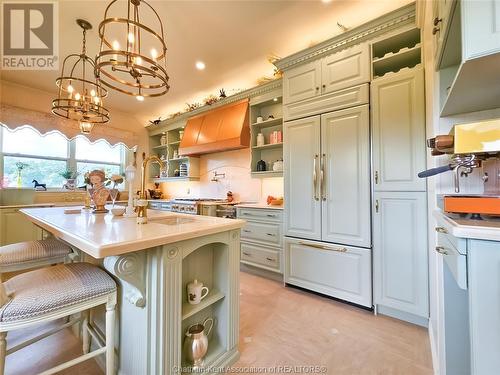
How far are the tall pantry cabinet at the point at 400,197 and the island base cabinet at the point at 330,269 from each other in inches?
3.9

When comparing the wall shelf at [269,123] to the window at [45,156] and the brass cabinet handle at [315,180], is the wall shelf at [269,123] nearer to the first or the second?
the brass cabinet handle at [315,180]

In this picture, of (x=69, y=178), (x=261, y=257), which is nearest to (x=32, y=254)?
(x=261, y=257)

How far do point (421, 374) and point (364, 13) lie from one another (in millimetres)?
3008

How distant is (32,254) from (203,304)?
1358mm

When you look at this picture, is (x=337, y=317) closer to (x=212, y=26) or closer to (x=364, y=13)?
(x=364, y=13)

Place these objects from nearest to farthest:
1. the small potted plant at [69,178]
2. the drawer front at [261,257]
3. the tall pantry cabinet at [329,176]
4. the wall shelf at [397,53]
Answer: the wall shelf at [397,53], the tall pantry cabinet at [329,176], the drawer front at [261,257], the small potted plant at [69,178]

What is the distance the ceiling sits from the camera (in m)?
2.13

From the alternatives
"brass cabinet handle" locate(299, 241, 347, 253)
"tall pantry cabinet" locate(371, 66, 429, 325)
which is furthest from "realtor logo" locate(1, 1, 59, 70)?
"brass cabinet handle" locate(299, 241, 347, 253)

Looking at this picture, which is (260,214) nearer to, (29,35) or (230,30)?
(230,30)

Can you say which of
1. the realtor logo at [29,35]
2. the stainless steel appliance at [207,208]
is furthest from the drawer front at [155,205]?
the realtor logo at [29,35]

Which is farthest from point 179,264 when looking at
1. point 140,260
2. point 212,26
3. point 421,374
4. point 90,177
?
point 212,26

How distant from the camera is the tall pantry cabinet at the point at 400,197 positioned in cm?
Result: 183

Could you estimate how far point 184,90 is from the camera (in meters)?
4.04

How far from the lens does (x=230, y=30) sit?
2.47m
